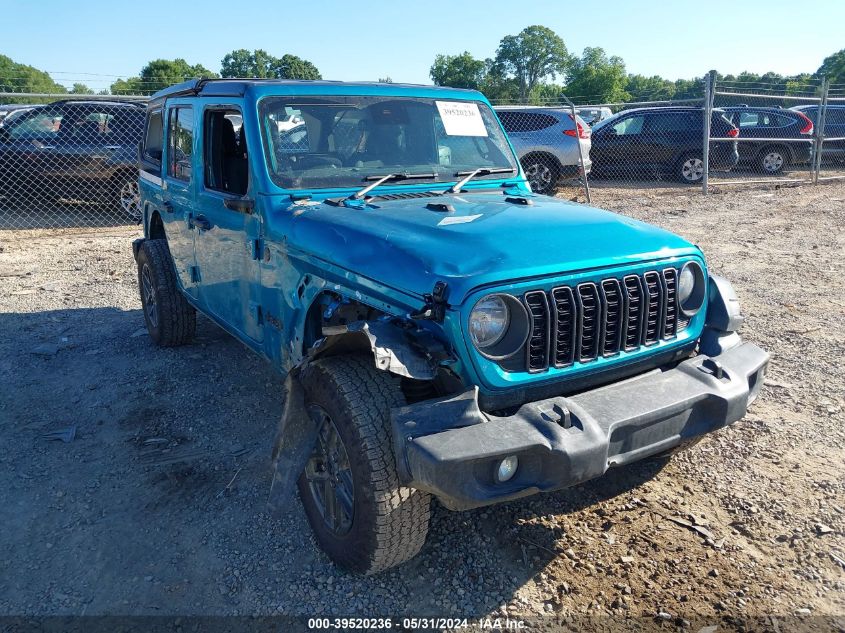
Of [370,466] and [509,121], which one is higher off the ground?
[509,121]

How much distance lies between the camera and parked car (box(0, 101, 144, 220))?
10.3 meters

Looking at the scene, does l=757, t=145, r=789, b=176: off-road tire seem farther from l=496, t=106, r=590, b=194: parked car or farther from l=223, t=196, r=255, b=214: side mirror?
l=223, t=196, r=255, b=214: side mirror

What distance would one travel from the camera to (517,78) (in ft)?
323

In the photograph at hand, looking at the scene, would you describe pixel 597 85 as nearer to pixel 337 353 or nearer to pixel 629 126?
pixel 629 126

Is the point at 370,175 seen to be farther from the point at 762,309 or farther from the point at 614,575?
the point at 762,309

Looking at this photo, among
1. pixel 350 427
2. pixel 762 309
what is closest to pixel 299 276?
pixel 350 427

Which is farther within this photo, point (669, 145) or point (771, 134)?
point (771, 134)

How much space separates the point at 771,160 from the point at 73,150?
1401cm

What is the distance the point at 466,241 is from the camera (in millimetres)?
2732

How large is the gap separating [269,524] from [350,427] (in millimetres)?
1012

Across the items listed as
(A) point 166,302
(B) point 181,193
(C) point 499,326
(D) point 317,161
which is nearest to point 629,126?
(A) point 166,302

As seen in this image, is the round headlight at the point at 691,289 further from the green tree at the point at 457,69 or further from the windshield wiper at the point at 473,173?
the green tree at the point at 457,69

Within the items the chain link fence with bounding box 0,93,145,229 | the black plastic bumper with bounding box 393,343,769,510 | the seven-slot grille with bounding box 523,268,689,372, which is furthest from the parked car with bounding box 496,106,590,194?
the black plastic bumper with bounding box 393,343,769,510

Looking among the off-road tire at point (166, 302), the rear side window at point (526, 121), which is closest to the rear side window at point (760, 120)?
the rear side window at point (526, 121)
